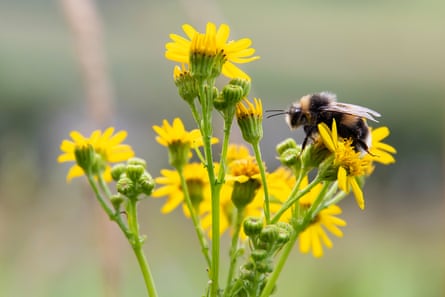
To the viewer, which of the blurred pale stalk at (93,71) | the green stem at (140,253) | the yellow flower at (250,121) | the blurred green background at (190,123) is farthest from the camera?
the blurred green background at (190,123)

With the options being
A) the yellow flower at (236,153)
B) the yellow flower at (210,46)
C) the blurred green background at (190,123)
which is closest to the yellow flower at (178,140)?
the yellow flower at (236,153)

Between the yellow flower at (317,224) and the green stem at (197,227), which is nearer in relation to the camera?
the green stem at (197,227)

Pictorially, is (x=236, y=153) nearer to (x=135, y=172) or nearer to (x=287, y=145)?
(x=287, y=145)

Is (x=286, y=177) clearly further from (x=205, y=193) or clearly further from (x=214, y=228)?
(x=214, y=228)

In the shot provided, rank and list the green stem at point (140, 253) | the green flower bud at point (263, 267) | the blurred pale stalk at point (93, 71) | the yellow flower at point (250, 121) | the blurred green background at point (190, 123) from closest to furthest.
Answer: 1. the green flower bud at point (263, 267)
2. the green stem at point (140, 253)
3. the yellow flower at point (250, 121)
4. the blurred pale stalk at point (93, 71)
5. the blurred green background at point (190, 123)

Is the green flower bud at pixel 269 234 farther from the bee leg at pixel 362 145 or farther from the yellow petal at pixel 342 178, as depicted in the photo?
the bee leg at pixel 362 145

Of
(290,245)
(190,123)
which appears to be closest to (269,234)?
(290,245)

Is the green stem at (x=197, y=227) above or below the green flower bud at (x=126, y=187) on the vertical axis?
below
